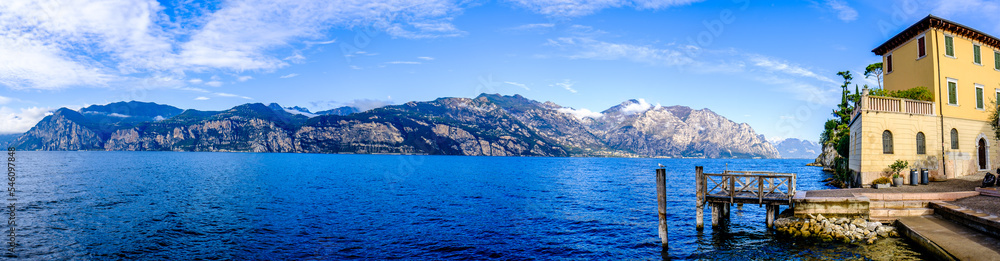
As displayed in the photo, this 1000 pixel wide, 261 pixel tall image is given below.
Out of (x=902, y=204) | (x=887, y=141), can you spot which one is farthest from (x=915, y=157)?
(x=902, y=204)

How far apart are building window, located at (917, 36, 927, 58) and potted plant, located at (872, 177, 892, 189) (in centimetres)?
1093

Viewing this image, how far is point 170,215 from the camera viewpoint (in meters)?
34.2

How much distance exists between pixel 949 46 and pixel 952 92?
3525mm

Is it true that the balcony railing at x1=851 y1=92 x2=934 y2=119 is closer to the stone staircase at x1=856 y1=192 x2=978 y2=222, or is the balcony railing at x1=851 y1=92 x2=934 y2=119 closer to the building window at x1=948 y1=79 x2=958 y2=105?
the building window at x1=948 y1=79 x2=958 y2=105

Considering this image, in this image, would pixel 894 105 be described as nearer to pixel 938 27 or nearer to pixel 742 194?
pixel 938 27

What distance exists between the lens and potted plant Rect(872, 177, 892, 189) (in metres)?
30.7

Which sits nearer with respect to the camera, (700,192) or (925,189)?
(700,192)

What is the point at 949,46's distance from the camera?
111ft

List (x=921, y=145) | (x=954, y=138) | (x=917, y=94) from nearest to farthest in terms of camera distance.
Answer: (x=921, y=145) < (x=917, y=94) < (x=954, y=138)

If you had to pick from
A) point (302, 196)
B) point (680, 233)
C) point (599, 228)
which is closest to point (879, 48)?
point (680, 233)

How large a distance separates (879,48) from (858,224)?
24.3 metres

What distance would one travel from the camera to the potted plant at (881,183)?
1207 inches

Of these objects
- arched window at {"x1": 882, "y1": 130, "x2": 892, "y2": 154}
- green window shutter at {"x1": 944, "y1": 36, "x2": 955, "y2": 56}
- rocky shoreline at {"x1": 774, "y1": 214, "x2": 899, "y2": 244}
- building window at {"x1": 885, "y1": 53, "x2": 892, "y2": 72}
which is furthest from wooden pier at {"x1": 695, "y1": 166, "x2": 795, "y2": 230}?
building window at {"x1": 885, "y1": 53, "x2": 892, "y2": 72}

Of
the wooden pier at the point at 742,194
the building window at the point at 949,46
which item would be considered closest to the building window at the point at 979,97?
the building window at the point at 949,46
